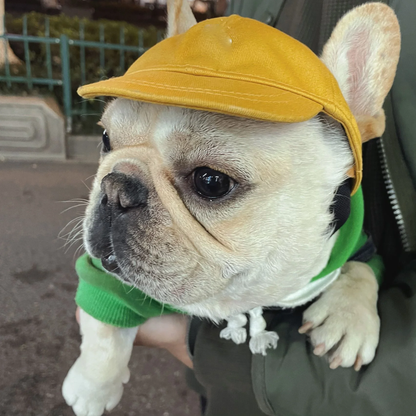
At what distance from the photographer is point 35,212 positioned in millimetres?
2492

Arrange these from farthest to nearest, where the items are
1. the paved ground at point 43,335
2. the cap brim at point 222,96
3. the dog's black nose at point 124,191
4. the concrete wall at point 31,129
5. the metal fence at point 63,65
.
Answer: the metal fence at point 63,65 → the concrete wall at point 31,129 → the paved ground at point 43,335 → the dog's black nose at point 124,191 → the cap brim at point 222,96

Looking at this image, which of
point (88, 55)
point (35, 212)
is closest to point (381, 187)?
point (35, 212)

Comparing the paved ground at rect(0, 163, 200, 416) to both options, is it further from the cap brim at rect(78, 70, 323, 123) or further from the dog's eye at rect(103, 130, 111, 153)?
the cap brim at rect(78, 70, 323, 123)

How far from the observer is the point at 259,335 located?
31.1 inches

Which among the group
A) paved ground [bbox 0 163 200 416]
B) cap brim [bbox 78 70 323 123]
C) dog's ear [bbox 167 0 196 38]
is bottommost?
paved ground [bbox 0 163 200 416]

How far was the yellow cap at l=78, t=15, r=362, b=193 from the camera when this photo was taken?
52cm

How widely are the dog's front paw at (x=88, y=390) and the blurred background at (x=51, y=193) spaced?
13.3 inches

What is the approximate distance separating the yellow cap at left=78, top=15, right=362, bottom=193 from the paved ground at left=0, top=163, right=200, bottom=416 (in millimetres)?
1272

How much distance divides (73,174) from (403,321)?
2.77 m

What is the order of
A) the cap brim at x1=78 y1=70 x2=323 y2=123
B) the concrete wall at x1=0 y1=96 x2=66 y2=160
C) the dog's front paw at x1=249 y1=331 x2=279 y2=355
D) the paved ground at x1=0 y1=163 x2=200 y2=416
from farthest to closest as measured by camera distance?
the concrete wall at x1=0 y1=96 x2=66 y2=160
the paved ground at x1=0 y1=163 x2=200 y2=416
the dog's front paw at x1=249 y1=331 x2=279 y2=355
the cap brim at x1=78 y1=70 x2=323 y2=123

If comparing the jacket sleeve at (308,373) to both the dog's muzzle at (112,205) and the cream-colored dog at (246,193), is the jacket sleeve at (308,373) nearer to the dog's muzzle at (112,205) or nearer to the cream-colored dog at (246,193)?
the cream-colored dog at (246,193)

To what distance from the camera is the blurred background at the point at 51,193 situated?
1478 millimetres

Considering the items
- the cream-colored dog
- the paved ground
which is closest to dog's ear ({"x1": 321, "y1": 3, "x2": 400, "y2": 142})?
the cream-colored dog

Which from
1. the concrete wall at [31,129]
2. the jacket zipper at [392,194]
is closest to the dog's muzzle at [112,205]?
the jacket zipper at [392,194]
